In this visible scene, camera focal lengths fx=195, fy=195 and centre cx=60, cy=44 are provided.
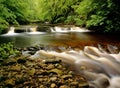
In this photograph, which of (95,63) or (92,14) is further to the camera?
(92,14)

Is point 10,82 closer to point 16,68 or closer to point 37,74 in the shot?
point 37,74

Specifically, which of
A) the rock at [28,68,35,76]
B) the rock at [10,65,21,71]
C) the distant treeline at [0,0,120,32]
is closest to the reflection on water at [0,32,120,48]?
the distant treeline at [0,0,120,32]

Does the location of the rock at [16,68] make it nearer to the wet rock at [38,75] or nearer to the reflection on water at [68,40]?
the wet rock at [38,75]

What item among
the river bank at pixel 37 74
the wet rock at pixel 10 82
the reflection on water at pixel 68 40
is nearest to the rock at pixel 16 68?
the river bank at pixel 37 74

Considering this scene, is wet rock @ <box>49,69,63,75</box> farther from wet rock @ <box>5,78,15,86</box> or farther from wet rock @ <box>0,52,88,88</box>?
wet rock @ <box>5,78,15,86</box>

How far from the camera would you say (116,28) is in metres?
12.1

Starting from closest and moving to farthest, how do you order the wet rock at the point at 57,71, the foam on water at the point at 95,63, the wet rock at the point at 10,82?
1. the wet rock at the point at 10,82
2. the foam on water at the point at 95,63
3. the wet rock at the point at 57,71

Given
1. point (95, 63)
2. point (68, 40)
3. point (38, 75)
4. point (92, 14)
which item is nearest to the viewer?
point (38, 75)

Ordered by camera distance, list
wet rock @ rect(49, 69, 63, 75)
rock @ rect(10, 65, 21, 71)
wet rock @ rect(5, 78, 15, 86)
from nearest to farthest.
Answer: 1. wet rock @ rect(5, 78, 15, 86)
2. wet rock @ rect(49, 69, 63, 75)
3. rock @ rect(10, 65, 21, 71)

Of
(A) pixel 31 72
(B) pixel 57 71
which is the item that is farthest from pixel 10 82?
(B) pixel 57 71

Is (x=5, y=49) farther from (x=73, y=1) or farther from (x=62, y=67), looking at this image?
(x=73, y=1)

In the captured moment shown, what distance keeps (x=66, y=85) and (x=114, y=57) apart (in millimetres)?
3091

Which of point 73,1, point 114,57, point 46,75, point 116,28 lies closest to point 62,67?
point 46,75

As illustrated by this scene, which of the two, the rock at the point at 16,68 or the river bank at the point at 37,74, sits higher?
the rock at the point at 16,68
